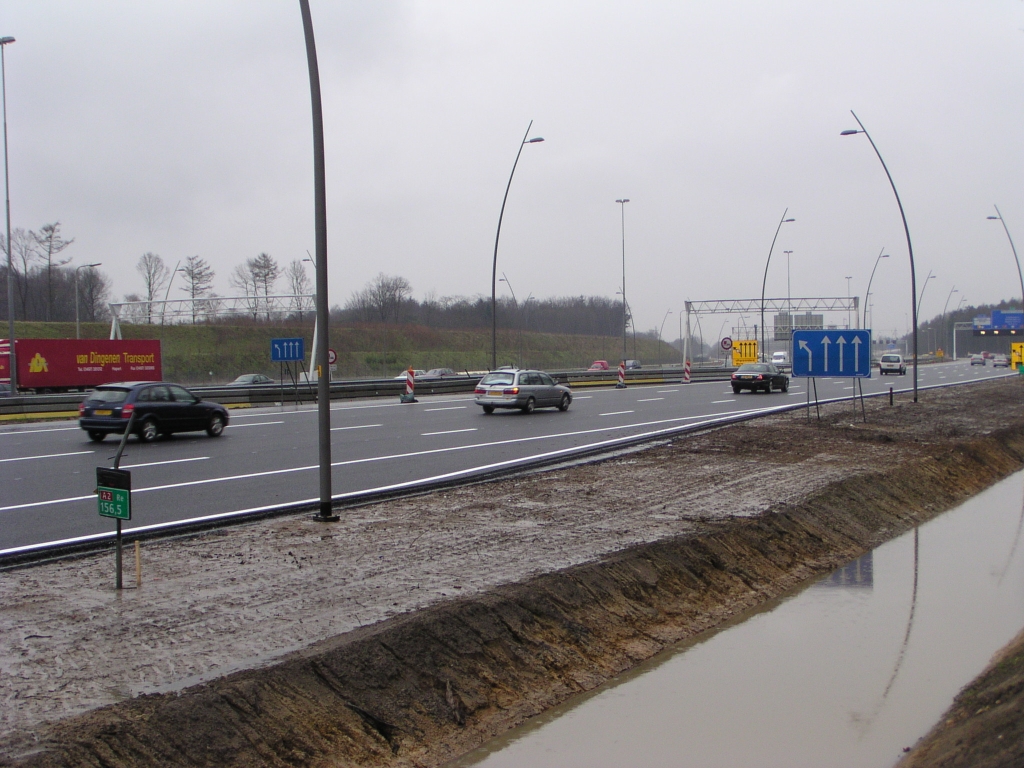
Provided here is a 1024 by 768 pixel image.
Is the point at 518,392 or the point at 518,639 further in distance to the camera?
the point at 518,392

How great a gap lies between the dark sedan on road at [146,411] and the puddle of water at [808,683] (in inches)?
622

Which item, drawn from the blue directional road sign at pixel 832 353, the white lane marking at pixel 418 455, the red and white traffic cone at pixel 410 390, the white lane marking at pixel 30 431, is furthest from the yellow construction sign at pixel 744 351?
the white lane marking at pixel 30 431

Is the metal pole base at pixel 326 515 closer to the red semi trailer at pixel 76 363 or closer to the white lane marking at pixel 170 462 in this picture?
the white lane marking at pixel 170 462

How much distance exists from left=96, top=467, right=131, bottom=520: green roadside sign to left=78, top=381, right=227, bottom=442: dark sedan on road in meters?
13.3

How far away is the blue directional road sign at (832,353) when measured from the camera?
2330cm

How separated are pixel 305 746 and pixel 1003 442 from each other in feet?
66.3

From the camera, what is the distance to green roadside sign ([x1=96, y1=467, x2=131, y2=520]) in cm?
718

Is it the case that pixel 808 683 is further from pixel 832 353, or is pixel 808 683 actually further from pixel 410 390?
pixel 410 390

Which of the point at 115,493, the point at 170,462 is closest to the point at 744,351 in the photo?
the point at 170,462

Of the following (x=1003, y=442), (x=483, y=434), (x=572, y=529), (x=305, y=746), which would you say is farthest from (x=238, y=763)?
(x=1003, y=442)

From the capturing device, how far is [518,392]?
95.4ft

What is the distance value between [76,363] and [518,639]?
43.1 meters

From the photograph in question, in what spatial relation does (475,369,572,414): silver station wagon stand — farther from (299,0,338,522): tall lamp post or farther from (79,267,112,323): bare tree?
(79,267,112,323): bare tree

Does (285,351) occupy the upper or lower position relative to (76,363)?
upper
